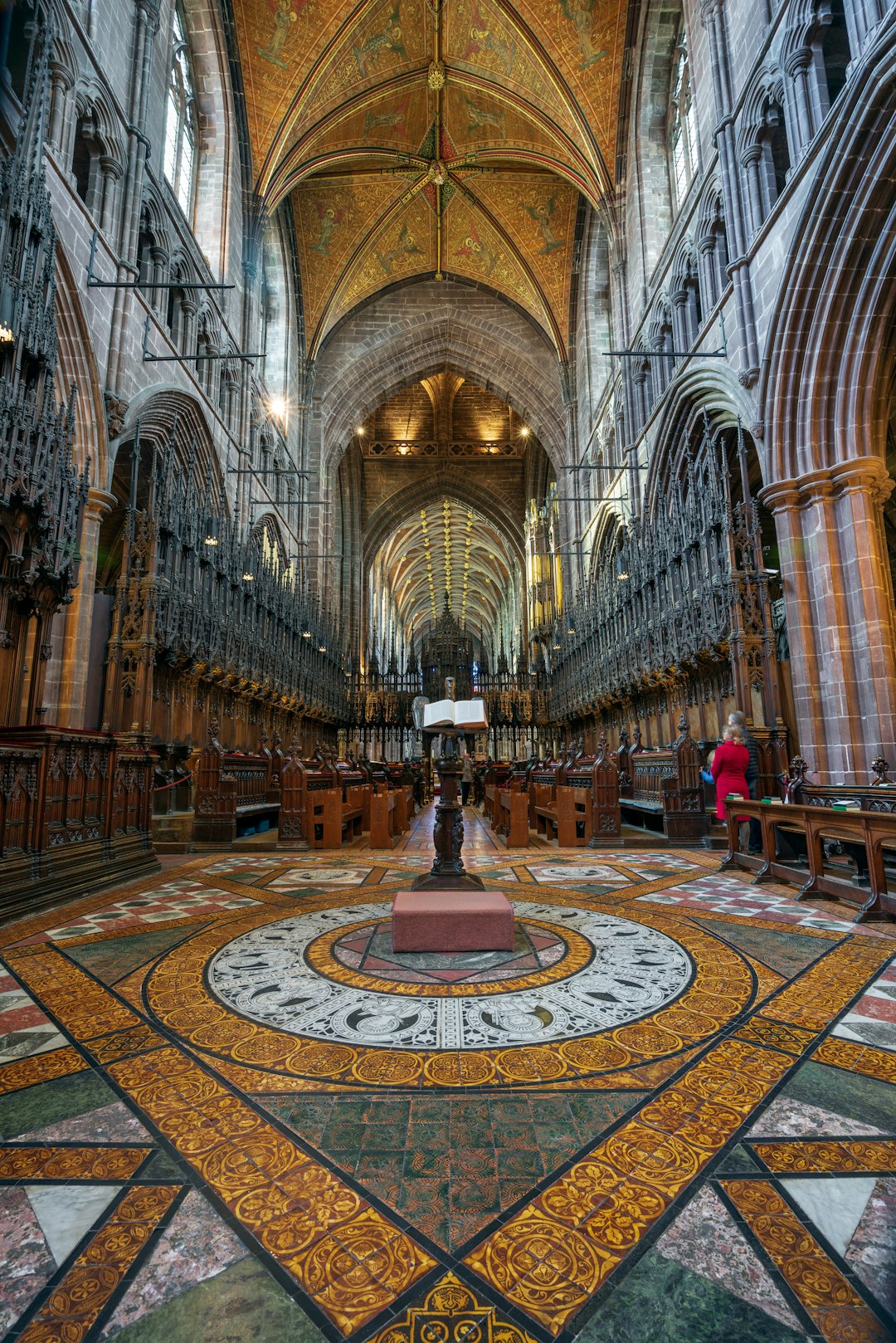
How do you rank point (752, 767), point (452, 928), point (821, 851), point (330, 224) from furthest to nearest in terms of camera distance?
point (330, 224), point (752, 767), point (821, 851), point (452, 928)

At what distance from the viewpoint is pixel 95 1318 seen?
1.22 metres

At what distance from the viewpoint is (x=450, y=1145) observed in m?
1.75

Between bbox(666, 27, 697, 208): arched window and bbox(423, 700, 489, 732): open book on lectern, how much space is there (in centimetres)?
1388

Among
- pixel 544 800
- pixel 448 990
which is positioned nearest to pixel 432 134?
pixel 544 800

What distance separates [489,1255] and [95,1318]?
746mm

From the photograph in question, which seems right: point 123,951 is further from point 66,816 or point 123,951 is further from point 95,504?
point 95,504

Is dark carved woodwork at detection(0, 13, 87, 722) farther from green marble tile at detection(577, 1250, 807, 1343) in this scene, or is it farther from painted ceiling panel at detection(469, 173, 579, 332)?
painted ceiling panel at detection(469, 173, 579, 332)

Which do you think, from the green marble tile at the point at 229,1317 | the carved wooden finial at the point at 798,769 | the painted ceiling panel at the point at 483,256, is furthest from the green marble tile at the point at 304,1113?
the painted ceiling panel at the point at 483,256

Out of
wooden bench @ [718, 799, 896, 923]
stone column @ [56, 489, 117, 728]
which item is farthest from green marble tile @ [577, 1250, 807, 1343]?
stone column @ [56, 489, 117, 728]

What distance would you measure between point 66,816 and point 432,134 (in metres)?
22.8

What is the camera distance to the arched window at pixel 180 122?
1338cm

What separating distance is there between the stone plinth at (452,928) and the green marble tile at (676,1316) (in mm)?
2147

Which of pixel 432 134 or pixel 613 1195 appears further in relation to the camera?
pixel 432 134

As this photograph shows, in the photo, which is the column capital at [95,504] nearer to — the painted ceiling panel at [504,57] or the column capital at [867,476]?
the column capital at [867,476]
